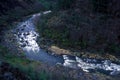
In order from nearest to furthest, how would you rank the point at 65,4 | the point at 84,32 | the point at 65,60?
the point at 65,60
the point at 84,32
the point at 65,4

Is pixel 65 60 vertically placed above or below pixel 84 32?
below

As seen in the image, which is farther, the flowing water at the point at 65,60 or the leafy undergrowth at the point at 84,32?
the leafy undergrowth at the point at 84,32

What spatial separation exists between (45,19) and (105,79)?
764 inches

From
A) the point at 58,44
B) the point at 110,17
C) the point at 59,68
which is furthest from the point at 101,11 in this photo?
the point at 59,68

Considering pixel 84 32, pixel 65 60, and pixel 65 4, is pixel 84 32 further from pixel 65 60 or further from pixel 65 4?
pixel 65 4

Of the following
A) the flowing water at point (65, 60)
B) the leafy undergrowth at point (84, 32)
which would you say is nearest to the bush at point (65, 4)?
the leafy undergrowth at point (84, 32)

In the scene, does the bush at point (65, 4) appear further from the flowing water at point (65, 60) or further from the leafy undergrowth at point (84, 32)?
the flowing water at point (65, 60)

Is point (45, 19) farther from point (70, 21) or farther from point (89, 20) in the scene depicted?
point (89, 20)

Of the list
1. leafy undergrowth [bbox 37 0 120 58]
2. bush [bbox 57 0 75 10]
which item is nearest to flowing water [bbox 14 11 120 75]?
leafy undergrowth [bbox 37 0 120 58]

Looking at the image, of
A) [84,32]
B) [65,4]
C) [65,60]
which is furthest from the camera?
[65,4]

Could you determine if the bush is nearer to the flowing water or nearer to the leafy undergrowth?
the leafy undergrowth

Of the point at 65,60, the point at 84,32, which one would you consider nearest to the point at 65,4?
the point at 84,32

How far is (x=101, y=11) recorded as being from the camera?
3039 cm

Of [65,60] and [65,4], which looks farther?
[65,4]
